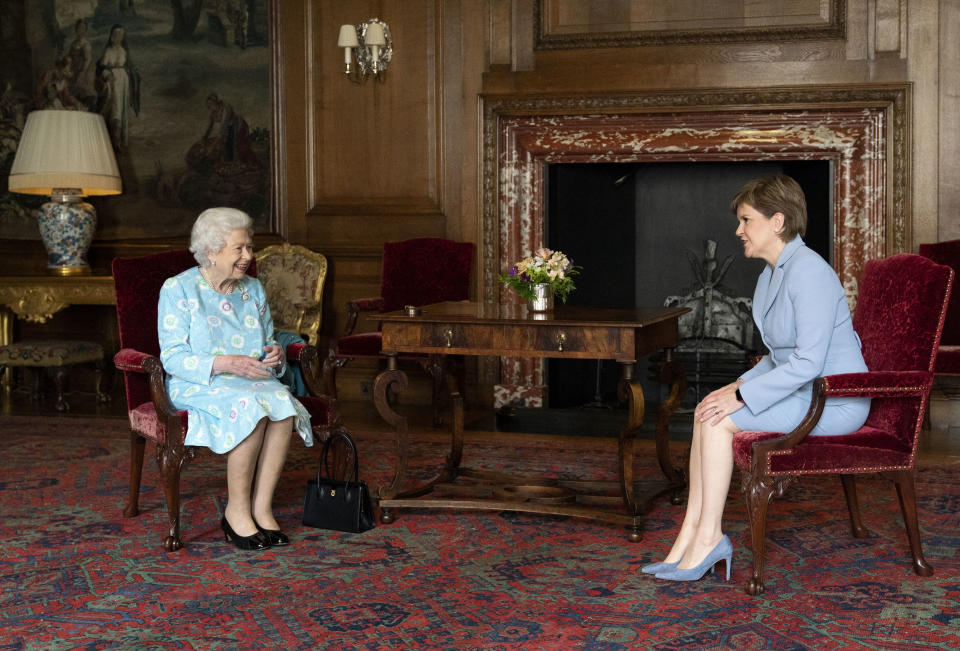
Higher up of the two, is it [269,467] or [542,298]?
[542,298]

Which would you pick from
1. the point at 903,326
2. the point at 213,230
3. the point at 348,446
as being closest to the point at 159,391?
the point at 213,230

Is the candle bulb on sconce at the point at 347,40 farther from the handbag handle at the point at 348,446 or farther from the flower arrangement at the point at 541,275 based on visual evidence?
the handbag handle at the point at 348,446

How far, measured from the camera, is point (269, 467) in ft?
13.3

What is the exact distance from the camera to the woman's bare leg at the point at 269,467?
4.04 m

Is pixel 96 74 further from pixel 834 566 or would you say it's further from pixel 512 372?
pixel 834 566

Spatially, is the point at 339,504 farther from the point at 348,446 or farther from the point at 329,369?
the point at 329,369

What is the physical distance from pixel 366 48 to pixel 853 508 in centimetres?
476

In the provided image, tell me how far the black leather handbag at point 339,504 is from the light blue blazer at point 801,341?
4.78ft

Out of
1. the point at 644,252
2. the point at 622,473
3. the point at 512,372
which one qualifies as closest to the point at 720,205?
the point at 644,252

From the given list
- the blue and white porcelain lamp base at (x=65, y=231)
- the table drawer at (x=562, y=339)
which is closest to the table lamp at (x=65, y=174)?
the blue and white porcelain lamp base at (x=65, y=231)

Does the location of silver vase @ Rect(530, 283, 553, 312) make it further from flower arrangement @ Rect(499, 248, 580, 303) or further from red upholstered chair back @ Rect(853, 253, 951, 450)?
red upholstered chair back @ Rect(853, 253, 951, 450)

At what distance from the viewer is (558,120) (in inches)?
276

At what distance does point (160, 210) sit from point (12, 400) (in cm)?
173

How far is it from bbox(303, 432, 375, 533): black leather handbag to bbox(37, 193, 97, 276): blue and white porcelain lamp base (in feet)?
14.1
